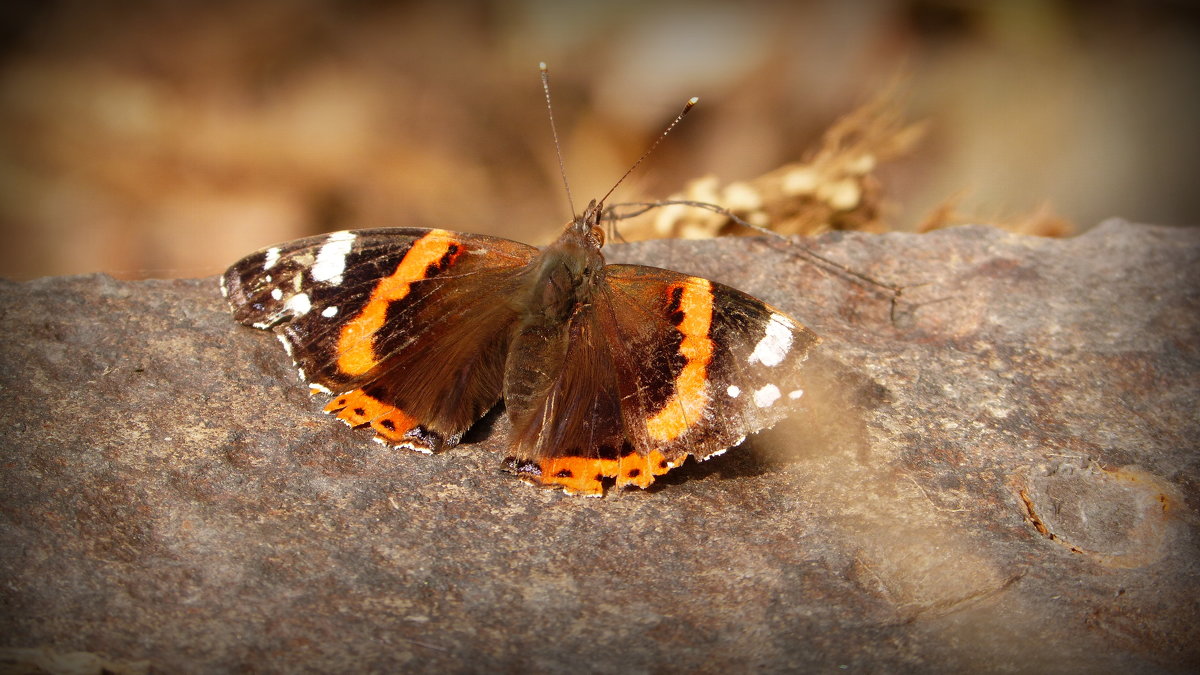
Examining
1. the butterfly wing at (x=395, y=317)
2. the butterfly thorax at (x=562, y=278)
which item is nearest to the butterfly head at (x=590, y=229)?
the butterfly thorax at (x=562, y=278)

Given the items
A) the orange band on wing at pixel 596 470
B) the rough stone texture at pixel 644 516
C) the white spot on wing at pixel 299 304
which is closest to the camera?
the rough stone texture at pixel 644 516

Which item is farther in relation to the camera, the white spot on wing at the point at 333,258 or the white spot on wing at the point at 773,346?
the white spot on wing at the point at 333,258

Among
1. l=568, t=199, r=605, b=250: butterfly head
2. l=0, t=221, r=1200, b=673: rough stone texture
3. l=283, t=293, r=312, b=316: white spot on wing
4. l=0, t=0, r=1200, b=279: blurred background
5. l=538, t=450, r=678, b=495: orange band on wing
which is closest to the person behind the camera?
l=0, t=221, r=1200, b=673: rough stone texture

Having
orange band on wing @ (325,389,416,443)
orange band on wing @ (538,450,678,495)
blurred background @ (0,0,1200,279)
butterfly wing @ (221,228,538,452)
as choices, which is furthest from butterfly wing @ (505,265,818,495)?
blurred background @ (0,0,1200,279)

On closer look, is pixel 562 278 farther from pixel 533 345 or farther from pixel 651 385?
pixel 651 385

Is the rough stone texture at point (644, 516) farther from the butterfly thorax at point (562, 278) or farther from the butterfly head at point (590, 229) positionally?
the butterfly head at point (590, 229)

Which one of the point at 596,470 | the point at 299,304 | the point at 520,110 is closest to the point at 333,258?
the point at 299,304

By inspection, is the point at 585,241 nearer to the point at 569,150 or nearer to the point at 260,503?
the point at 260,503

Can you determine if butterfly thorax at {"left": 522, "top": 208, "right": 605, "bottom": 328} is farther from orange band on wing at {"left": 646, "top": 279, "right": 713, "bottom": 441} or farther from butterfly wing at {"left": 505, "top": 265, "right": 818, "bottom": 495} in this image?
orange band on wing at {"left": 646, "top": 279, "right": 713, "bottom": 441}
